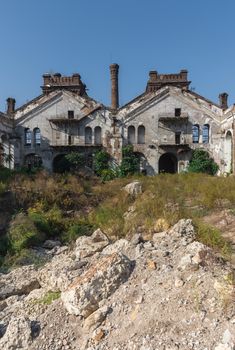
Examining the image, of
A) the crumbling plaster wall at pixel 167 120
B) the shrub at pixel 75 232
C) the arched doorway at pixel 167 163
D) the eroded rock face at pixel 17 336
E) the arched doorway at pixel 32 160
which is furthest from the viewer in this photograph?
the arched doorway at pixel 167 163

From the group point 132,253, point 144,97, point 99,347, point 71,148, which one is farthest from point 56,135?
point 99,347

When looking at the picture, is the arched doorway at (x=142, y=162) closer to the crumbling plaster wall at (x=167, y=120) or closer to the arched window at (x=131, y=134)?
the crumbling plaster wall at (x=167, y=120)

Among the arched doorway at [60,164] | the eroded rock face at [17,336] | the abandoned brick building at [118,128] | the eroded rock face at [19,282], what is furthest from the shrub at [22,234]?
the abandoned brick building at [118,128]

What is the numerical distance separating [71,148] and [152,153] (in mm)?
7116

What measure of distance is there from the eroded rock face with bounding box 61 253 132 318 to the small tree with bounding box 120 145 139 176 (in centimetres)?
2300

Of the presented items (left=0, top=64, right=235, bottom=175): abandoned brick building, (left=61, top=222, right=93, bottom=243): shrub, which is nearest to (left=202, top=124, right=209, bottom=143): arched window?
(left=0, top=64, right=235, bottom=175): abandoned brick building

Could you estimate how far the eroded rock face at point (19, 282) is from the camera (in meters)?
7.82

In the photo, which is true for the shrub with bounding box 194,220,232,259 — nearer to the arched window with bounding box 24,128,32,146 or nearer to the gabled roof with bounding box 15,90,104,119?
the gabled roof with bounding box 15,90,104,119

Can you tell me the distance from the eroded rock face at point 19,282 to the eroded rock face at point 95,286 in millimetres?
1640

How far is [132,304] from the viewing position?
6.00 m

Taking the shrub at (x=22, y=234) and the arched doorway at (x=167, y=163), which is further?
the arched doorway at (x=167, y=163)

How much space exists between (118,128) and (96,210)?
18005mm

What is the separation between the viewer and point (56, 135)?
31703mm

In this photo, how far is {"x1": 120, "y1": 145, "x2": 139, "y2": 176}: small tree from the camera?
2975 centimetres
